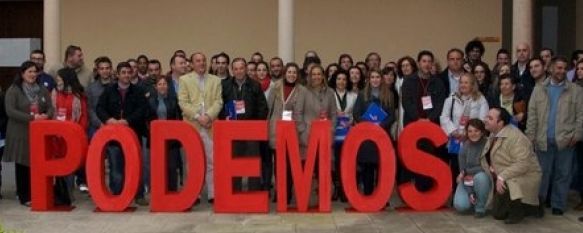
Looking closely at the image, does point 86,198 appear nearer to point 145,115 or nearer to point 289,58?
point 145,115

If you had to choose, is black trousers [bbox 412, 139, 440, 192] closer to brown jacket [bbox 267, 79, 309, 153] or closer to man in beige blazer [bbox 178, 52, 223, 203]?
brown jacket [bbox 267, 79, 309, 153]

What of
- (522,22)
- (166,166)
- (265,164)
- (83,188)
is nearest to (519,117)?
(265,164)

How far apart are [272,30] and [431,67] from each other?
757cm

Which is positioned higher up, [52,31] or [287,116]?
[52,31]

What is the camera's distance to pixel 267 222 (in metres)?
8.70

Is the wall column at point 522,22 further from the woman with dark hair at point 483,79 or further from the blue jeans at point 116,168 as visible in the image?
the blue jeans at point 116,168

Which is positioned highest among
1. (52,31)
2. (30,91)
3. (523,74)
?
(52,31)

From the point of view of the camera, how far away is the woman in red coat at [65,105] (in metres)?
9.80

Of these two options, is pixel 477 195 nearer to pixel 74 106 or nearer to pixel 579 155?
pixel 579 155

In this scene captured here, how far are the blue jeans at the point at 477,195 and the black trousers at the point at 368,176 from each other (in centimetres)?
123

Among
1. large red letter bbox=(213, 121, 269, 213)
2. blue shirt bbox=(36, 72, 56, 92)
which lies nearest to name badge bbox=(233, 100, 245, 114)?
large red letter bbox=(213, 121, 269, 213)

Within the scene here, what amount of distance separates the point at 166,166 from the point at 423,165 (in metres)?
3.08

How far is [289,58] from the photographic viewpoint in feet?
46.5

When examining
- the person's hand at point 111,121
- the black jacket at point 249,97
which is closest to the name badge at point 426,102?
the black jacket at point 249,97
